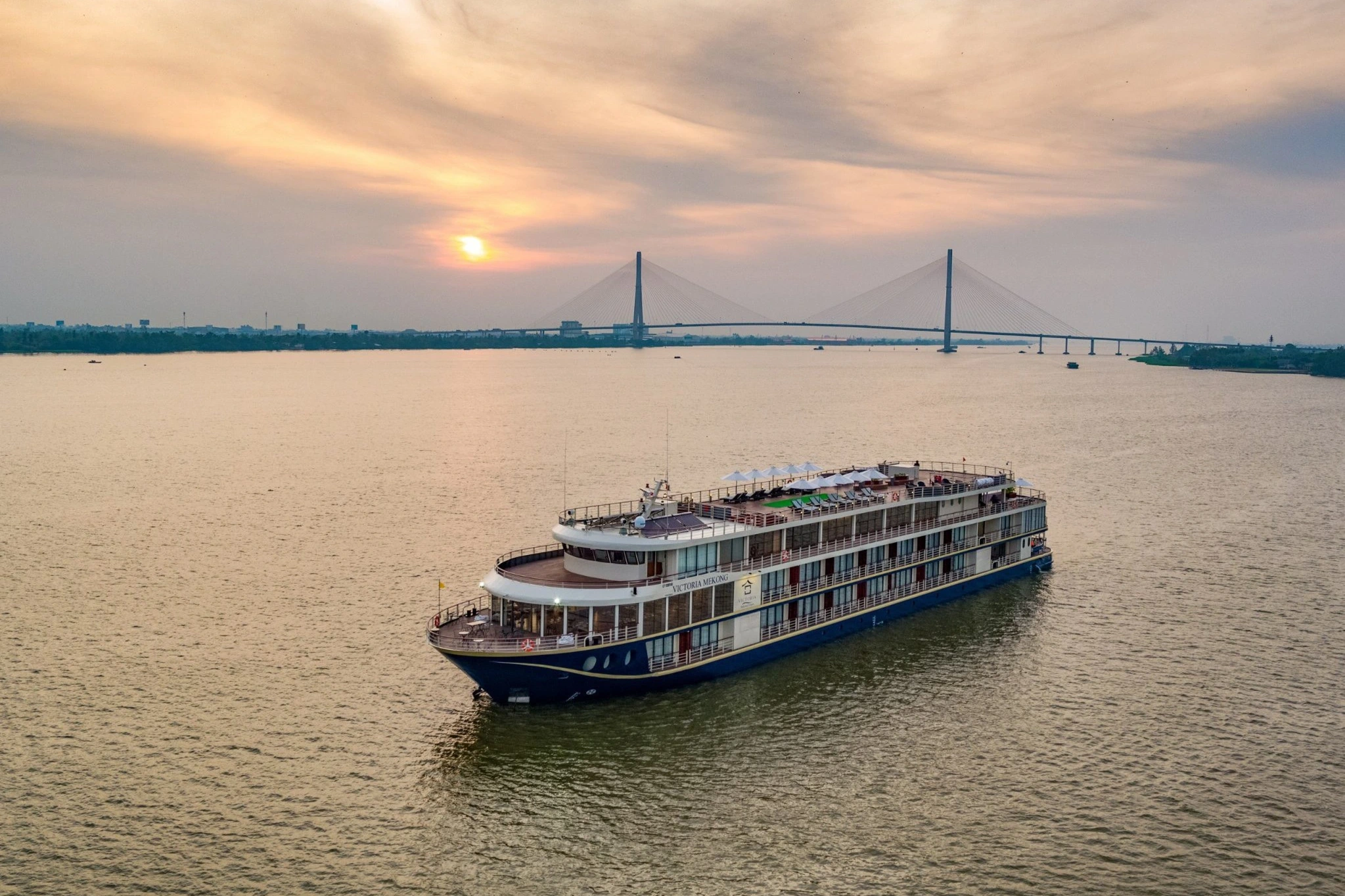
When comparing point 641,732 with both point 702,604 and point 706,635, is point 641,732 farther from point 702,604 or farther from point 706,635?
point 702,604

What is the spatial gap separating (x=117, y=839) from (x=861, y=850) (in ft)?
71.1

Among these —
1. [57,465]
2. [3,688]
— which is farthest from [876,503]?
[57,465]

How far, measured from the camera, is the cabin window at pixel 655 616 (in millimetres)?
37781

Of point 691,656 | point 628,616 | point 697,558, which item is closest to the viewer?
point 628,616

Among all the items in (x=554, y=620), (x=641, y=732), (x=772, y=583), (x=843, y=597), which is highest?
(x=772, y=583)

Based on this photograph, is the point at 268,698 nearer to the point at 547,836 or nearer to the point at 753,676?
the point at 547,836

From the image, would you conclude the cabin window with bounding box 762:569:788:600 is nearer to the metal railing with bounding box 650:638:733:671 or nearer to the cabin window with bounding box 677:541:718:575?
the cabin window with bounding box 677:541:718:575

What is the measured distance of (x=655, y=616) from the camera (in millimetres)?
38000

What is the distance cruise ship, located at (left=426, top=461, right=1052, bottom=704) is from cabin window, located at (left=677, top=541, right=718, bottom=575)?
2.2 inches

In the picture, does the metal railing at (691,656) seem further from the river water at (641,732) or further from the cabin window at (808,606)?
the cabin window at (808,606)

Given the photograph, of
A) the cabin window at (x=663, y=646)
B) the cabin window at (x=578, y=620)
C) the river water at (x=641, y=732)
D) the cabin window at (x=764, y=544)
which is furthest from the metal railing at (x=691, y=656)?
the cabin window at (x=764, y=544)

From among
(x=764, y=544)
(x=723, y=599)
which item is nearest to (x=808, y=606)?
(x=764, y=544)

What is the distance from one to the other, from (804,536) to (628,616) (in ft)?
35.6

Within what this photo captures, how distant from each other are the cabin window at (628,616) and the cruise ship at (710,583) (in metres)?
0.06
